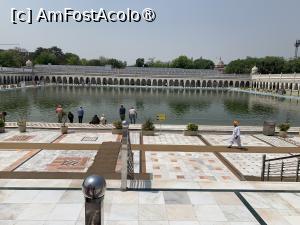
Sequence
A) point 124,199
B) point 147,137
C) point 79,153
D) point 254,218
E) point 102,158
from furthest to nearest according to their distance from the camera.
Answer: point 147,137
point 79,153
point 102,158
point 124,199
point 254,218

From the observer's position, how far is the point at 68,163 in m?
11.9

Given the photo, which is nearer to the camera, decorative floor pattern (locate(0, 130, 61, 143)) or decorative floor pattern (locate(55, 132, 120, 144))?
decorative floor pattern (locate(0, 130, 61, 143))

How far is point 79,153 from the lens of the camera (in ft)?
44.0

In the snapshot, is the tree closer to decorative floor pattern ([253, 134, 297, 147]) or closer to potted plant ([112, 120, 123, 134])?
potted plant ([112, 120, 123, 134])

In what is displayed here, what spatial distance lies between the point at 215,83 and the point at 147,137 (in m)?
97.4

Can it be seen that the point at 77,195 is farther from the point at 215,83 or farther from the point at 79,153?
the point at 215,83

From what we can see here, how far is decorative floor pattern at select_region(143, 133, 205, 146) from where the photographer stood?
634 inches

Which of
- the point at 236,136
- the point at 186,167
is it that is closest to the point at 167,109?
the point at 236,136

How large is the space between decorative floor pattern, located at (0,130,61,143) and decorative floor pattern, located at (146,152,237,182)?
580cm

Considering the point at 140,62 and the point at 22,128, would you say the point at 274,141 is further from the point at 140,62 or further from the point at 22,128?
the point at 140,62

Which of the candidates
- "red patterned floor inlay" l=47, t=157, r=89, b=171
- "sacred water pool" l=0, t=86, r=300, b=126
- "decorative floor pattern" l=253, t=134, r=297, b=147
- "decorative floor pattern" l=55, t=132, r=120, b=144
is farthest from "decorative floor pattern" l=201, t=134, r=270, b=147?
"sacred water pool" l=0, t=86, r=300, b=126

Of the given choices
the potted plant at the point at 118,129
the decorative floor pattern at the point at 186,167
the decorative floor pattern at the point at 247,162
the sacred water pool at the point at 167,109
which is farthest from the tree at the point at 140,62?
the decorative floor pattern at the point at 186,167

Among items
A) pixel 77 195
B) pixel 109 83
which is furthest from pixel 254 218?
pixel 109 83

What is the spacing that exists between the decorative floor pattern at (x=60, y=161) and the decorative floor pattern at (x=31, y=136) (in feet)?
8.47
